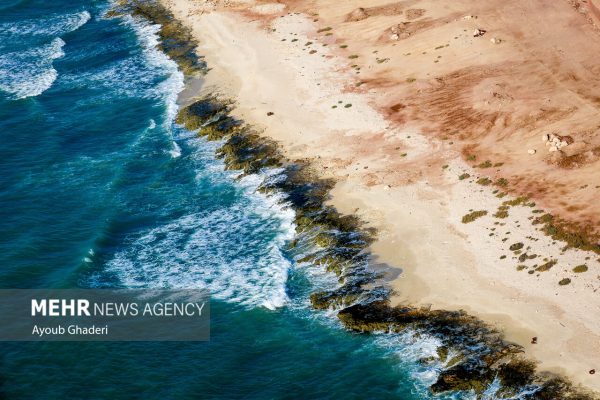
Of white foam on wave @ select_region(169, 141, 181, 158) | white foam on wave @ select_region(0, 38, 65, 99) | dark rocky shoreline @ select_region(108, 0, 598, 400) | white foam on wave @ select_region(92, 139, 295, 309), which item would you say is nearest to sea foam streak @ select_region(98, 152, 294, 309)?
white foam on wave @ select_region(92, 139, 295, 309)

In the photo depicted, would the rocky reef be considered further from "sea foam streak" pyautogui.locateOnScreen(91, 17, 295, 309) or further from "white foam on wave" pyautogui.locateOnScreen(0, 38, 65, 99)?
"sea foam streak" pyautogui.locateOnScreen(91, 17, 295, 309)

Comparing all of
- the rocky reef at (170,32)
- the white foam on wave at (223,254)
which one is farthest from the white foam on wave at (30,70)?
the white foam on wave at (223,254)

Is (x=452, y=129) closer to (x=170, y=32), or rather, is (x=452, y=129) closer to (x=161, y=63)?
(x=161, y=63)

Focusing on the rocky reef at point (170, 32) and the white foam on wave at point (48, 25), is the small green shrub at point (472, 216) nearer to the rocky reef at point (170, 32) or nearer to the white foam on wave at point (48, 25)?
the rocky reef at point (170, 32)

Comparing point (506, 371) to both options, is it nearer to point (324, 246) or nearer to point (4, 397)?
point (324, 246)

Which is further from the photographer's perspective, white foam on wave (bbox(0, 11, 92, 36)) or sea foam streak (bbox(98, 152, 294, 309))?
white foam on wave (bbox(0, 11, 92, 36))
